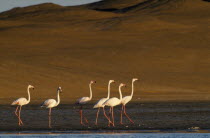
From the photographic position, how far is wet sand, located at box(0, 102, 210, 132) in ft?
71.3

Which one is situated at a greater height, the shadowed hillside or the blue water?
the blue water

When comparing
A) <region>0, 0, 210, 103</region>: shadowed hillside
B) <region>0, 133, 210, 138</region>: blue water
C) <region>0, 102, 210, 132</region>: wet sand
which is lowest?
<region>0, 0, 210, 103</region>: shadowed hillside

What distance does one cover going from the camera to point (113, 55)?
192 feet

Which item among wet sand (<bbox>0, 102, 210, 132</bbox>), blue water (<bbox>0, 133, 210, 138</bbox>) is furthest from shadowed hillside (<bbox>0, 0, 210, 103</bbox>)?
blue water (<bbox>0, 133, 210, 138</bbox>)

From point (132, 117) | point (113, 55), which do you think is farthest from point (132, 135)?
point (113, 55)

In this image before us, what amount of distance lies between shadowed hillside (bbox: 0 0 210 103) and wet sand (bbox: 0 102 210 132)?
666cm

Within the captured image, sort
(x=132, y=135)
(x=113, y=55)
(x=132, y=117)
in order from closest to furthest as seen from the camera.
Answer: (x=132, y=135) < (x=132, y=117) < (x=113, y=55)

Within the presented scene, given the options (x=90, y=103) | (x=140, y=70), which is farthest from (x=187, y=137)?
(x=140, y=70)

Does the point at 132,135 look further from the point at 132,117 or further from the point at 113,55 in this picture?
the point at 113,55

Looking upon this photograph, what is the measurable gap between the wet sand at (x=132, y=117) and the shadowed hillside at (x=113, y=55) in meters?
6.66

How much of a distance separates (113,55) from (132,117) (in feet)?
109

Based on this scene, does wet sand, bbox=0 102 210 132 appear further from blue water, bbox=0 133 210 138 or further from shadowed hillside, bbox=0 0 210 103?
shadowed hillside, bbox=0 0 210 103

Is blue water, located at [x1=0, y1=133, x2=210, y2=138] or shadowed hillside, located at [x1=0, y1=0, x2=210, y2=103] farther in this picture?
shadowed hillside, located at [x1=0, y1=0, x2=210, y2=103]

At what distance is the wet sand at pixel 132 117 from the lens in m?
21.7
